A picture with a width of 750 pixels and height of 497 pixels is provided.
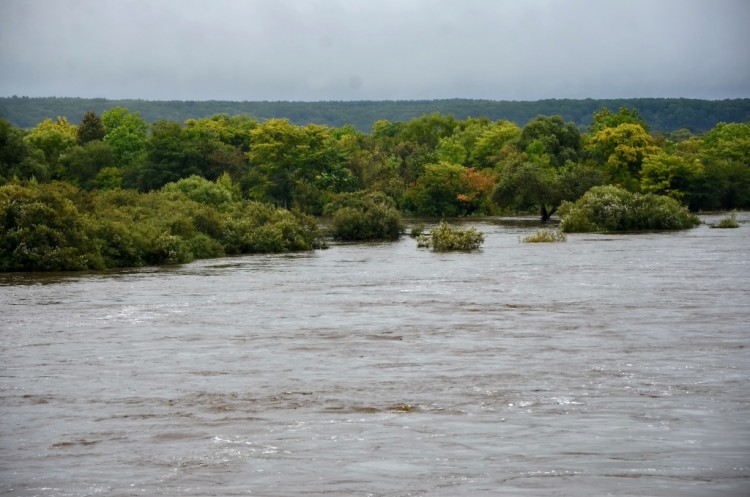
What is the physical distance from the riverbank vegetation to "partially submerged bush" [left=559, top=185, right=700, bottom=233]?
82 millimetres

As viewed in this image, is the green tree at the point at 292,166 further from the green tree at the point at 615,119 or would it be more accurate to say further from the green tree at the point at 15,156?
the green tree at the point at 615,119

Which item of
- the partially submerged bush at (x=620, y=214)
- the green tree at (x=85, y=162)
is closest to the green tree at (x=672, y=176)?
the partially submerged bush at (x=620, y=214)

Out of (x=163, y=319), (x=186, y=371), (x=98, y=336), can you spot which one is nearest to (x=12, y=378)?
(x=186, y=371)

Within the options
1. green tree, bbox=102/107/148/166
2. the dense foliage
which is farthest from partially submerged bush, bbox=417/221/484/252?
green tree, bbox=102/107/148/166

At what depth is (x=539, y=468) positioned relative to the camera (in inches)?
455

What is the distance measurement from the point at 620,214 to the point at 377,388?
44031 mm

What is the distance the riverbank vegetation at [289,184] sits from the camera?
38438 millimetres

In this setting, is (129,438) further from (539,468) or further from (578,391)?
(578,391)

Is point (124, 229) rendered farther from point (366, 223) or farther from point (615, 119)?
point (615, 119)

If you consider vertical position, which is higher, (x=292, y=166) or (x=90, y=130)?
(x=90, y=130)

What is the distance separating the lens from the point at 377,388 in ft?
53.1

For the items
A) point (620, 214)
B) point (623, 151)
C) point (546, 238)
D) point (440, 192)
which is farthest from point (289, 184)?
point (546, 238)

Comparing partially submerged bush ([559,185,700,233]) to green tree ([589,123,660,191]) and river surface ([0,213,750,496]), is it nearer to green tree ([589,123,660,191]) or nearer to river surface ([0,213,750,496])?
river surface ([0,213,750,496])

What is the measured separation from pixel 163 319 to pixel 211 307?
101 inches
